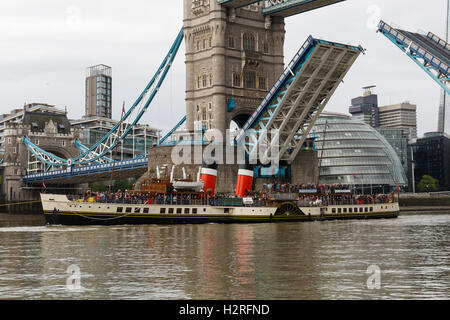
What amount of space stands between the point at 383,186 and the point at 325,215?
184ft

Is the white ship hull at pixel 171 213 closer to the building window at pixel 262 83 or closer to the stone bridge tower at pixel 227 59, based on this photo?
the stone bridge tower at pixel 227 59

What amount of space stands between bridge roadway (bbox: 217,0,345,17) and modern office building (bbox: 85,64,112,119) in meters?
101

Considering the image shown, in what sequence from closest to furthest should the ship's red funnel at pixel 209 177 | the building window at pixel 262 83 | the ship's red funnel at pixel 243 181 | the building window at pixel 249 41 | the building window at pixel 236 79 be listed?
the ship's red funnel at pixel 209 177
the ship's red funnel at pixel 243 181
the building window at pixel 236 79
the building window at pixel 249 41
the building window at pixel 262 83

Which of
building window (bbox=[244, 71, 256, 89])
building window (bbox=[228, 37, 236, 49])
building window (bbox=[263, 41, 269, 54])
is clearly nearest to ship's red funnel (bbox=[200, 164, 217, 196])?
building window (bbox=[244, 71, 256, 89])

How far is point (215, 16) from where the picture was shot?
67.6 meters

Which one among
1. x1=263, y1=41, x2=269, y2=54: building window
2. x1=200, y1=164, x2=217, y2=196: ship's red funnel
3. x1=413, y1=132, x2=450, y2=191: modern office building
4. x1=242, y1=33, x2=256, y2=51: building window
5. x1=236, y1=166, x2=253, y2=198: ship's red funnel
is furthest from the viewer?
x1=413, y1=132, x2=450, y2=191: modern office building

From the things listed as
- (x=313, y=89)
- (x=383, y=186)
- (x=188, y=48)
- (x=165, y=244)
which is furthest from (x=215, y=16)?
(x=383, y=186)

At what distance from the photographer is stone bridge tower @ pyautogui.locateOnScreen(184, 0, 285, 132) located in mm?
67875

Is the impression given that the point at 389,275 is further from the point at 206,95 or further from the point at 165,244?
the point at 206,95

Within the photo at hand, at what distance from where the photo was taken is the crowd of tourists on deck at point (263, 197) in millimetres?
47312

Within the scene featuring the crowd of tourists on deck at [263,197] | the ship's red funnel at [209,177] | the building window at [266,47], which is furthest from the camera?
the building window at [266,47]

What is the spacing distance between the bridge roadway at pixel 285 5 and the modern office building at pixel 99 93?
331ft

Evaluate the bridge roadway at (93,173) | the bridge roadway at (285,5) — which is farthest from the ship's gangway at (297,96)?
the bridge roadway at (93,173)

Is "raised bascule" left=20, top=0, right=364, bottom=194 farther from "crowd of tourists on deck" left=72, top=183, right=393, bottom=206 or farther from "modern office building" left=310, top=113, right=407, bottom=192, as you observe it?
"modern office building" left=310, top=113, right=407, bottom=192
